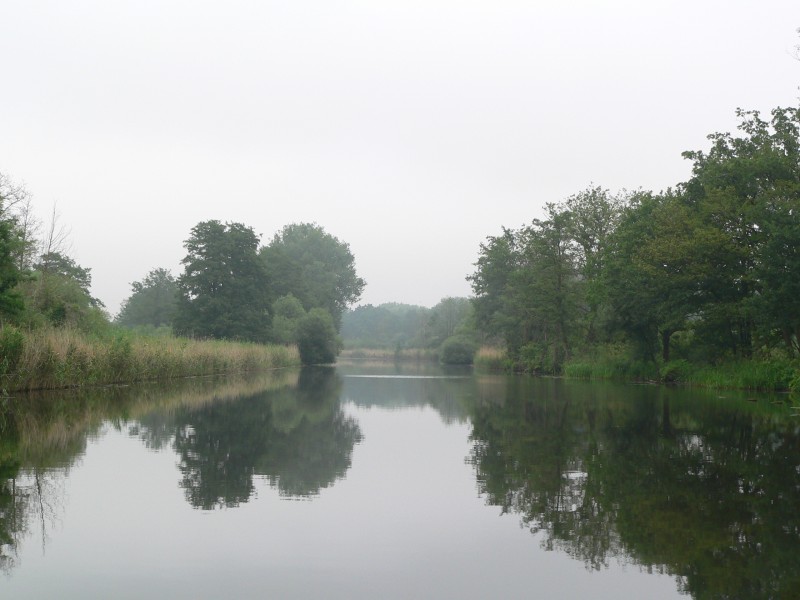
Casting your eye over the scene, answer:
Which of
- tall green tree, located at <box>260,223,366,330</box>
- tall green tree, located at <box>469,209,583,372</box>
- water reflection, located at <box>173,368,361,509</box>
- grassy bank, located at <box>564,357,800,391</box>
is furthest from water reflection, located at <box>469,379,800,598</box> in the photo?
tall green tree, located at <box>260,223,366,330</box>

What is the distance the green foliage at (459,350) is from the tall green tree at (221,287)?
84.5ft

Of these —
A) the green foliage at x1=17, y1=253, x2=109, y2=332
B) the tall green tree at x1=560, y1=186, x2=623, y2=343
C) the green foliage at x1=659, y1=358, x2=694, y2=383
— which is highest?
the tall green tree at x1=560, y1=186, x2=623, y2=343

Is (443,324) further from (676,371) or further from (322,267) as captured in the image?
(676,371)

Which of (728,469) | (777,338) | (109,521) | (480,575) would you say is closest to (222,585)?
(480,575)

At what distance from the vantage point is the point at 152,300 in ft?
328

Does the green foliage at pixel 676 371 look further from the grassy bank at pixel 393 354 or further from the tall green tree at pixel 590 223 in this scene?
the grassy bank at pixel 393 354

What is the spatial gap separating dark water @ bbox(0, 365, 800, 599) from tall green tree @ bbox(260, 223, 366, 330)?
78630 mm

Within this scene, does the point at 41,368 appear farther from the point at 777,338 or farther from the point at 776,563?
the point at 777,338

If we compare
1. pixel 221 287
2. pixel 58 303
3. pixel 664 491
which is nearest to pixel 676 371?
pixel 58 303

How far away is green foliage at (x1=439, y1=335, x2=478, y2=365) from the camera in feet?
272

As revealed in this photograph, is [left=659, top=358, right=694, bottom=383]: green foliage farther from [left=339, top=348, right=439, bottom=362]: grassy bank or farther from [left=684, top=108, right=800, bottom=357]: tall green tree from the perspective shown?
[left=339, top=348, right=439, bottom=362]: grassy bank

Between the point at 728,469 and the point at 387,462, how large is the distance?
483 centimetres

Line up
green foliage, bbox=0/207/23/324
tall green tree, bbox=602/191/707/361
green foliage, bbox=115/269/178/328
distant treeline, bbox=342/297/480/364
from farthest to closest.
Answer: green foliage, bbox=115/269/178/328 → distant treeline, bbox=342/297/480/364 → tall green tree, bbox=602/191/707/361 → green foliage, bbox=0/207/23/324

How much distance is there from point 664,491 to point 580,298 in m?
46.2
